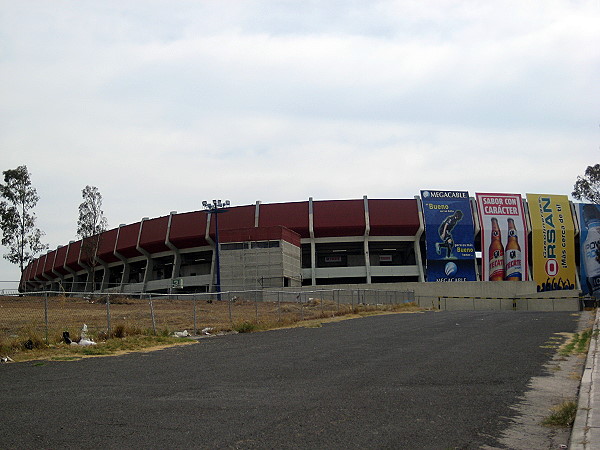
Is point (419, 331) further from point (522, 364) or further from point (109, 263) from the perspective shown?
point (109, 263)

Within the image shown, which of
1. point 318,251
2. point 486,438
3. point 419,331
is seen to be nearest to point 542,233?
point 318,251

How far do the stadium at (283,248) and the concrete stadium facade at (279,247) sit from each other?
104 mm

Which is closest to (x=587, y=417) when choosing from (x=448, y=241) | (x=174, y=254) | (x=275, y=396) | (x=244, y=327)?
(x=275, y=396)

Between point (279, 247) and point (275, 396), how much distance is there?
53403mm

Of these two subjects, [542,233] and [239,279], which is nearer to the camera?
[239,279]

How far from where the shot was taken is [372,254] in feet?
273

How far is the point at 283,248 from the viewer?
208ft

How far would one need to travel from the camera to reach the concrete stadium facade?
64562 mm

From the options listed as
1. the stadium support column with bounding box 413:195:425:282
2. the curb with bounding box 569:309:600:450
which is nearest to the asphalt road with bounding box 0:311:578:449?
the curb with bounding box 569:309:600:450

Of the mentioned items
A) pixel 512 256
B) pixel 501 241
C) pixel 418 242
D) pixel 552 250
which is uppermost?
pixel 418 242

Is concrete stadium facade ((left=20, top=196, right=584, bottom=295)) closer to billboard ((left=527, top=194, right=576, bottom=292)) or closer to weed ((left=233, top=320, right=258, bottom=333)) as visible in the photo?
billboard ((left=527, top=194, right=576, bottom=292))

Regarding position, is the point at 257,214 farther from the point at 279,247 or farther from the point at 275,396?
the point at 275,396

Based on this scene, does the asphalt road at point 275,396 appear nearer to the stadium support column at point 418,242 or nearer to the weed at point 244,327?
Answer: the weed at point 244,327

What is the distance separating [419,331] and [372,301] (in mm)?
29306
